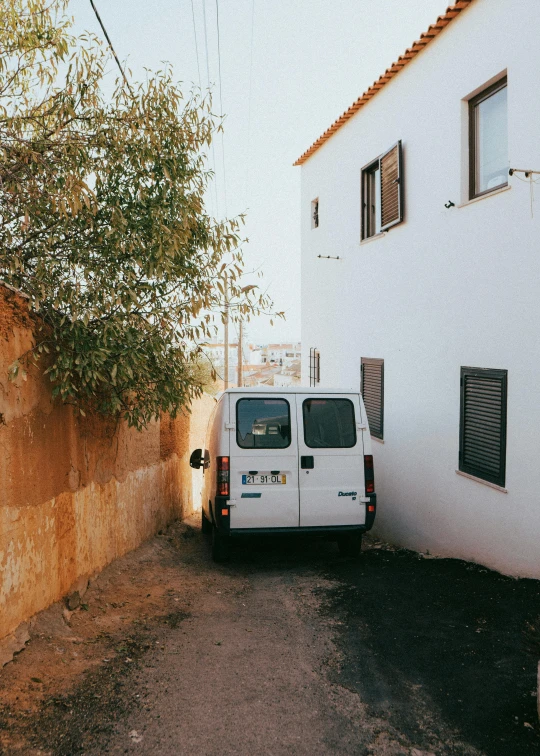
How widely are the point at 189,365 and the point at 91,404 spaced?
101 cm

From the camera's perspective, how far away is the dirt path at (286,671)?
11.7 feet

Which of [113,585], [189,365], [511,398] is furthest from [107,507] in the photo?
[511,398]

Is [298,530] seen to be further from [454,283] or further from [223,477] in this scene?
[454,283]

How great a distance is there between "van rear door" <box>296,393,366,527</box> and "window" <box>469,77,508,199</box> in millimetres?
2947

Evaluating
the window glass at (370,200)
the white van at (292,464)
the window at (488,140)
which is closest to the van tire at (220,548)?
the white van at (292,464)

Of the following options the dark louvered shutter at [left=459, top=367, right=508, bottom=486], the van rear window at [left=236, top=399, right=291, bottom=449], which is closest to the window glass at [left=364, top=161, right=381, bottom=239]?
the dark louvered shutter at [left=459, top=367, right=508, bottom=486]

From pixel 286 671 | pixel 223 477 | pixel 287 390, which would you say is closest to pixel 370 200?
pixel 287 390

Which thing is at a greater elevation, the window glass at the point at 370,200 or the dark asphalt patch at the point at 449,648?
the window glass at the point at 370,200

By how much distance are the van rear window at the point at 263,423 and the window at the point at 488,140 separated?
11.3 feet

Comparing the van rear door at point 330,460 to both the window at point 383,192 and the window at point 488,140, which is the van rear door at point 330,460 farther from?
the window at point 383,192

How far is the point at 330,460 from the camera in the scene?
7.42 m

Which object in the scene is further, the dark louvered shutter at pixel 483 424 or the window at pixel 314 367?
A: the window at pixel 314 367

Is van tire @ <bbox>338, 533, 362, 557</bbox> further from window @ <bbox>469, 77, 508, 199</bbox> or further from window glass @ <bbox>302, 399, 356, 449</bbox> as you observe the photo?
window @ <bbox>469, 77, 508, 199</bbox>

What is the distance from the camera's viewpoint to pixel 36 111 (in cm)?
552
